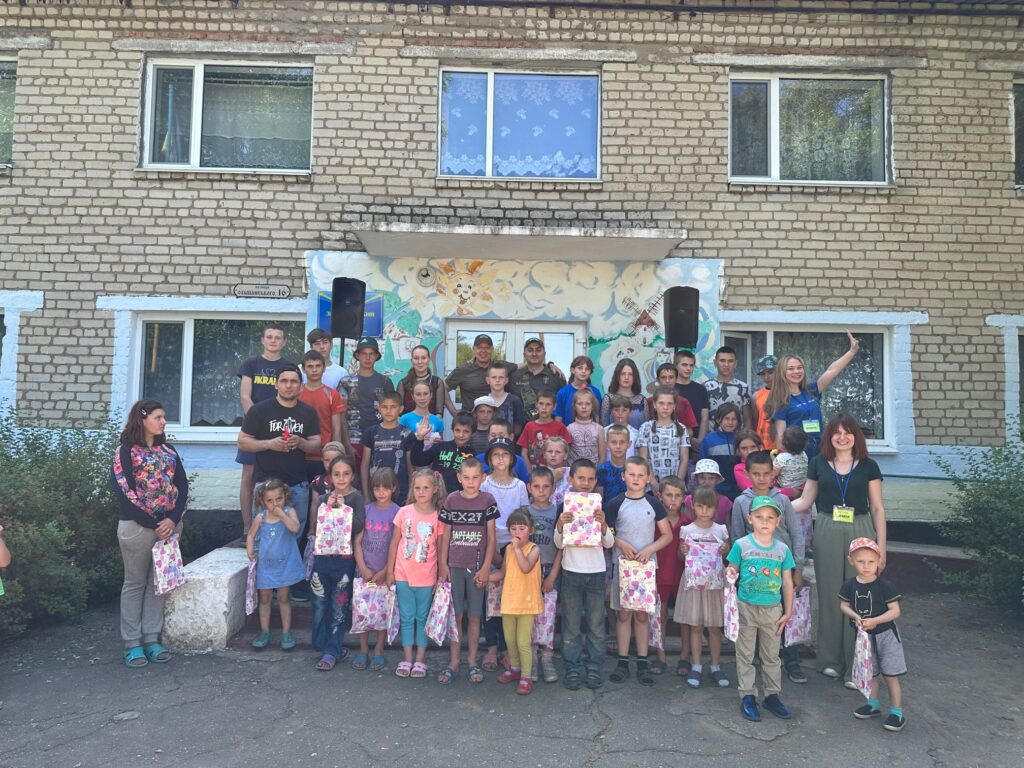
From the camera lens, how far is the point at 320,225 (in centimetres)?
871

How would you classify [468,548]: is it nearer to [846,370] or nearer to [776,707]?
[776,707]

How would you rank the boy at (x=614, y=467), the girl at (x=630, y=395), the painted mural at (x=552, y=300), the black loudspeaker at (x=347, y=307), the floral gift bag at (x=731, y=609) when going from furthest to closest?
the painted mural at (x=552, y=300) → the black loudspeaker at (x=347, y=307) → the girl at (x=630, y=395) → the boy at (x=614, y=467) → the floral gift bag at (x=731, y=609)

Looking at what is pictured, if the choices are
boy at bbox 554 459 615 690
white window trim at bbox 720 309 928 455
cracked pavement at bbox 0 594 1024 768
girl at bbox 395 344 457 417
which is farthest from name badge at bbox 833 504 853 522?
white window trim at bbox 720 309 928 455

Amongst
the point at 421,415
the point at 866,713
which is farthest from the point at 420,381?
the point at 866,713

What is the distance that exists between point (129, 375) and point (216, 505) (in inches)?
79.8

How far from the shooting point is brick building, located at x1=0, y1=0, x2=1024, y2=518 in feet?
28.4

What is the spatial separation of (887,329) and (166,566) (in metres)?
8.15

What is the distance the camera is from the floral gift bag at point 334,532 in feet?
16.3

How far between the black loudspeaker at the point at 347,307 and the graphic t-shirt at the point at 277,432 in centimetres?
205

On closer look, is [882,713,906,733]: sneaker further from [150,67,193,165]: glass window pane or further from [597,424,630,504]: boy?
[150,67,193,165]: glass window pane

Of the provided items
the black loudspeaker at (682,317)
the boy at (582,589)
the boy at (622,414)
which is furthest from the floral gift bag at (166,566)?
the black loudspeaker at (682,317)

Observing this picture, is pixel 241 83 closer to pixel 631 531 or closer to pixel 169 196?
pixel 169 196

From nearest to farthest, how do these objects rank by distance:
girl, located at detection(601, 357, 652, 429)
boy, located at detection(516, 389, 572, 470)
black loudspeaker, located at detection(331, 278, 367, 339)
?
boy, located at detection(516, 389, 572, 470)
girl, located at detection(601, 357, 652, 429)
black loudspeaker, located at detection(331, 278, 367, 339)

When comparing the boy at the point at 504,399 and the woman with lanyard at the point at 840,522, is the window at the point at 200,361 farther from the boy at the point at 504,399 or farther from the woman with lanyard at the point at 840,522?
the woman with lanyard at the point at 840,522
